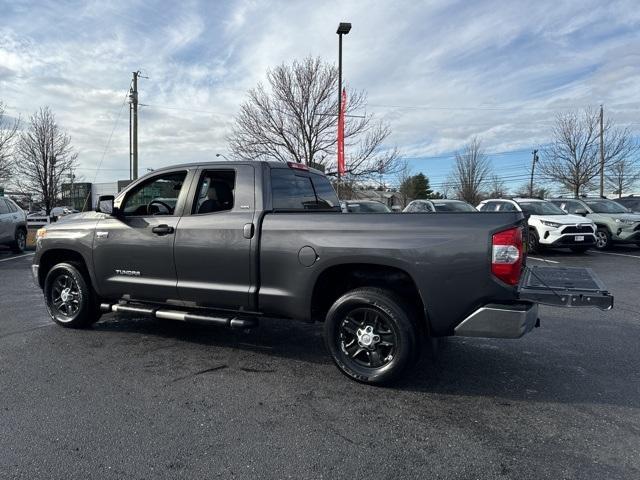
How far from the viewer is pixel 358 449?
9.64ft

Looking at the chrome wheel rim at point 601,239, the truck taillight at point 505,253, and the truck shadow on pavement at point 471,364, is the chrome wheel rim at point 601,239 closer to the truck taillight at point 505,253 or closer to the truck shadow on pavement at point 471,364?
the truck shadow on pavement at point 471,364

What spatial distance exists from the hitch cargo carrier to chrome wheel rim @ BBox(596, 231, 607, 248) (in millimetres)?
12111

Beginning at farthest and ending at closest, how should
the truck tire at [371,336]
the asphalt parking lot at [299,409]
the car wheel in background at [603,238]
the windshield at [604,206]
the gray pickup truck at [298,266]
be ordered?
the windshield at [604,206]
the car wheel in background at [603,238]
the truck tire at [371,336]
the gray pickup truck at [298,266]
the asphalt parking lot at [299,409]

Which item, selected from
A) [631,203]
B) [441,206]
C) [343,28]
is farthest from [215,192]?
[631,203]

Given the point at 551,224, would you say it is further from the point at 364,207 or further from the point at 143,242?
the point at 143,242

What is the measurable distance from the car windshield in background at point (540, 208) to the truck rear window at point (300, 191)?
10360mm

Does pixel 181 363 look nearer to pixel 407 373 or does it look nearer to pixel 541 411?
pixel 407 373

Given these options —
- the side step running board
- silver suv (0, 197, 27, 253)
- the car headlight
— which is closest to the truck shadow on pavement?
the side step running board

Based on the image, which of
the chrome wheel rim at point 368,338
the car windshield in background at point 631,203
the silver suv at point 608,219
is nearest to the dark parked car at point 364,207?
the silver suv at point 608,219

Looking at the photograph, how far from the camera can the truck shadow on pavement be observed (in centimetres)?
381

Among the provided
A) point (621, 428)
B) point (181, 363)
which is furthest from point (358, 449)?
point (181, 363)

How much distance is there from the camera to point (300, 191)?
4973 millimetres

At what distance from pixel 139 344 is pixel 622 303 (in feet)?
22.3

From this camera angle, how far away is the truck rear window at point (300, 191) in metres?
4.65
